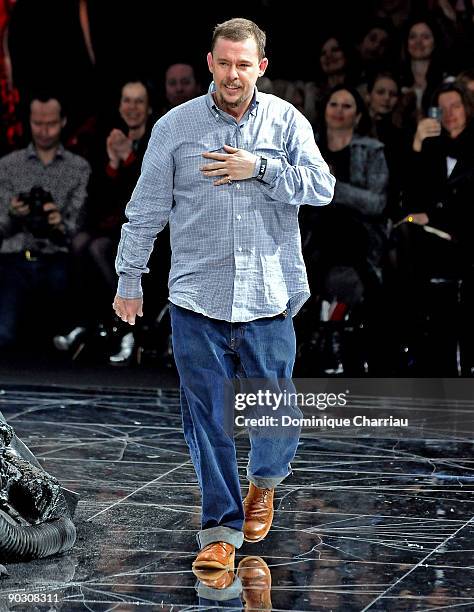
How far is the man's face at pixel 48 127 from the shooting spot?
8.40 metres

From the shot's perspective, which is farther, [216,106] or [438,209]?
[438,209]

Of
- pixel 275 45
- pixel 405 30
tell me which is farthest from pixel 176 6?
pixel 405 30

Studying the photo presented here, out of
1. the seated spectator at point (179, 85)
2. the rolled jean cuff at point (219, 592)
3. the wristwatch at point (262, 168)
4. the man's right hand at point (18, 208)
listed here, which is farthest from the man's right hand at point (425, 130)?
the rolled jean cuff at point (219, 592)

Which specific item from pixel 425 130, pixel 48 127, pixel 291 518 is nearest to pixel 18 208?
pixel 48 127

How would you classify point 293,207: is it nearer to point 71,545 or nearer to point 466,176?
point 71,545

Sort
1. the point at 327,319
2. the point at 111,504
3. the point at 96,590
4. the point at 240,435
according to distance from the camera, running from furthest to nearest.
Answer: the point at 327,319 < the point at 240,435 < the point at 111,504 < the point at 96,590

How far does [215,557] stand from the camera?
10.3 feet

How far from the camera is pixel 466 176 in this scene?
24.4 ft

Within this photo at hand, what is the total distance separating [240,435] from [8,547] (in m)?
2.29

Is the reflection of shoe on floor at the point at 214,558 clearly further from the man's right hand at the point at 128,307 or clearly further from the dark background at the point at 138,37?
the dark background at the point at 138,37

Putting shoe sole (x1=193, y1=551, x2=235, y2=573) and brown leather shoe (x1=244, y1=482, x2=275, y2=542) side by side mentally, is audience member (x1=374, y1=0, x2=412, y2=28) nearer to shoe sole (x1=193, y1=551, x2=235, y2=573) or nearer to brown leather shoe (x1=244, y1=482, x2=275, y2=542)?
brown leather shoe (x1=244, y1=482, x2=275, y2=542)

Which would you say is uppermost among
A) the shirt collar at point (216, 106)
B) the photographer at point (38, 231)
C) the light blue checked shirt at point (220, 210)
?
the shirt collar at point (216, 106)

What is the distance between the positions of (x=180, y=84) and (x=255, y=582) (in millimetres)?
5488

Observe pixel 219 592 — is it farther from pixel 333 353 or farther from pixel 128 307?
pixel 333 353
